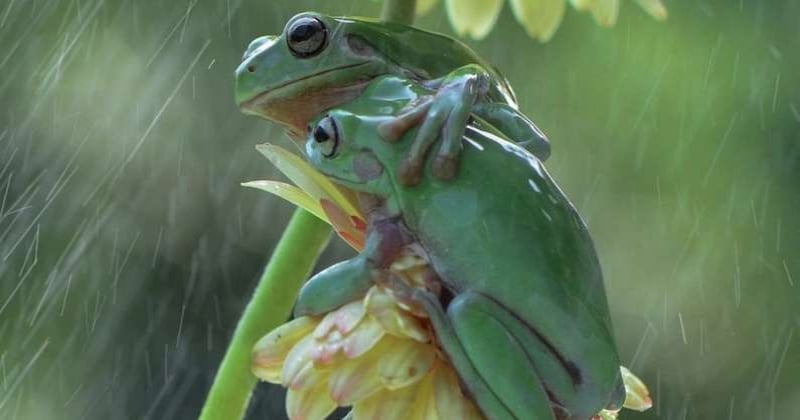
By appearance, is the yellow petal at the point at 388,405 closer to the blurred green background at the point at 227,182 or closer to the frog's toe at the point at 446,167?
the frog's toe at the point at 446,167

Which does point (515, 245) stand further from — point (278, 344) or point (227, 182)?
point (227, 182)

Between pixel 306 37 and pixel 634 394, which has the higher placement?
pixel 306 37

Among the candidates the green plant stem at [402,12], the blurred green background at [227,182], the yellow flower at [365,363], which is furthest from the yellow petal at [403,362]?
the blurred green background at [227,182]

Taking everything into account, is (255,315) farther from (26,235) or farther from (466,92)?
(26,235)

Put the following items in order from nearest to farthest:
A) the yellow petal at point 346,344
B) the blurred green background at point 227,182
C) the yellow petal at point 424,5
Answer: the yellow petal at point 346,344 < the yellow petal at point 424,5 < the blurred green background at point 227,182

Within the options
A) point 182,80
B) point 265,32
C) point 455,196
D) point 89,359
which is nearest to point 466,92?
point 455,196

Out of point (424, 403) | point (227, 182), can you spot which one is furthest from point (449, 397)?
point (227, 182)
